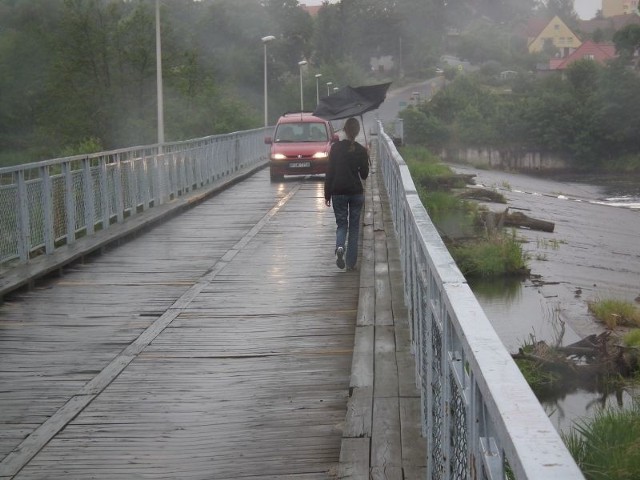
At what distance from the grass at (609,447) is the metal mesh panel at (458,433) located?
320cm

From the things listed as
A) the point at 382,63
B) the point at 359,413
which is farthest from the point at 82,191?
the point at 382,63

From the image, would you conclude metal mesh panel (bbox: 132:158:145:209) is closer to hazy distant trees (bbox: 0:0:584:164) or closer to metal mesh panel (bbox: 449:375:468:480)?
metal mesh panel (bbox: 449:375:468:480)

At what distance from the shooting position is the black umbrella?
1536 cm

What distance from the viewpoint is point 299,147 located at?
3108 centimetres

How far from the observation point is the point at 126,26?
5181cm

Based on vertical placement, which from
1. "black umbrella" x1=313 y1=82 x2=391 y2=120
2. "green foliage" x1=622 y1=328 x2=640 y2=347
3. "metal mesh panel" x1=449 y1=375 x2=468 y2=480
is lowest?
"green foliage" x1=622 y1=328 x2=640 y2=347

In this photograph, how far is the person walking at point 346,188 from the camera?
43.2 ft

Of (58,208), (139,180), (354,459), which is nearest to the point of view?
(354,459)

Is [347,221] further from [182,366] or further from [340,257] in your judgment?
[182,366]

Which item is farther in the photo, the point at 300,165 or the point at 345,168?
the point at 300,165

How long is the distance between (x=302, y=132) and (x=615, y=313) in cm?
1496

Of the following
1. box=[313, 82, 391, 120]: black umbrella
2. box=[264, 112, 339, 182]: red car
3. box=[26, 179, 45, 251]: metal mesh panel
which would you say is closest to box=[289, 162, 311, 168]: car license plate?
box=[264, 112, 339, 182]: red car

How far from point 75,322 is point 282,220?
34.0 feet

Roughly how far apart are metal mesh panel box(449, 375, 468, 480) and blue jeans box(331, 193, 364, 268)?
8.92 m
